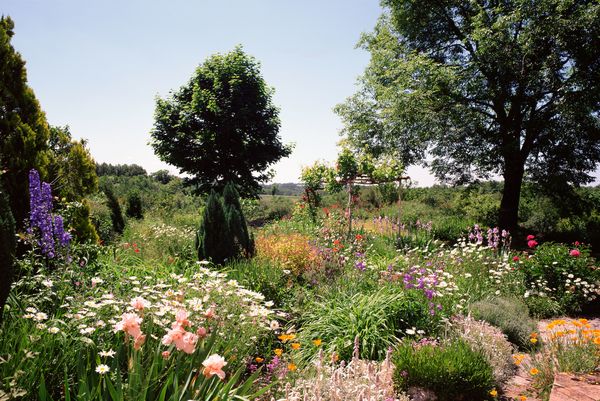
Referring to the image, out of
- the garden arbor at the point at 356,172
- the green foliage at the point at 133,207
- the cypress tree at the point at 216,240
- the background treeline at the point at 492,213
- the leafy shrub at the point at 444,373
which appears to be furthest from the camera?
the green foliage at the point at 133,207

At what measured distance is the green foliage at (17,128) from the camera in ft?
20.1

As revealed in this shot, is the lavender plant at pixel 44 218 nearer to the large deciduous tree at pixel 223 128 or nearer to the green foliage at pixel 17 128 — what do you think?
the green foliage at pixel 17 128

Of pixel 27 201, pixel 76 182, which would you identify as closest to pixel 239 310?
pixel 27 201

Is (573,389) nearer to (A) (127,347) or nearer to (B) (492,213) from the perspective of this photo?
(A) (127,347)

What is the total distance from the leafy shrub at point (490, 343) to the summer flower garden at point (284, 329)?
0.07 feet

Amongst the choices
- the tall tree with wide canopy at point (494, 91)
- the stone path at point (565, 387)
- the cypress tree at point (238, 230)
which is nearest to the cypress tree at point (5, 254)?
the cypress tree at point (238, 230)

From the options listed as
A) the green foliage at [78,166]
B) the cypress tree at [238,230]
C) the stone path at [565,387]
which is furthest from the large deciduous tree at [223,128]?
the stone path at [565,387]

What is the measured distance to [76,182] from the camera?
35.7ft

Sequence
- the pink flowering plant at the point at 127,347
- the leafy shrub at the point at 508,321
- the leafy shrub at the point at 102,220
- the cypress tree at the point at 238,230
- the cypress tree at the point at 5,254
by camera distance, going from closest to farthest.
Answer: the pink flowering plant at the point at 127,347
the cypress tree at the point at 5,254
the leafy shrub at the point at 508,321
the cypress tree at the point at 238,230
the leafy shrub at the point at 102,220

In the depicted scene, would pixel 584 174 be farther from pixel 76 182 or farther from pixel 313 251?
pixel 76 182

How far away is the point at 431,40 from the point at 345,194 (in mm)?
11367

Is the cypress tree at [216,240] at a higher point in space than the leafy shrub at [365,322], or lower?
higher

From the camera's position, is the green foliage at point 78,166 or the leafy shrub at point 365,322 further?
the green foliage at point 78,166

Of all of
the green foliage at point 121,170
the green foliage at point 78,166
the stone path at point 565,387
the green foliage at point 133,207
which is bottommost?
the stone path at point 565,387
